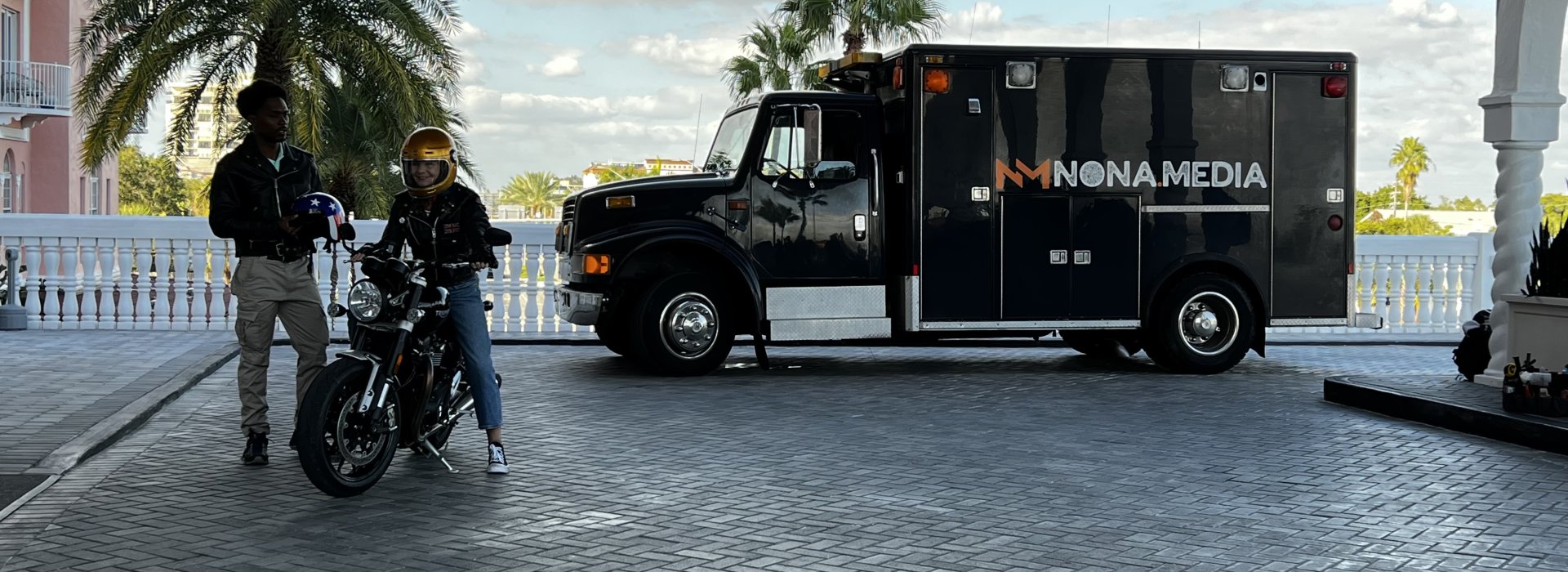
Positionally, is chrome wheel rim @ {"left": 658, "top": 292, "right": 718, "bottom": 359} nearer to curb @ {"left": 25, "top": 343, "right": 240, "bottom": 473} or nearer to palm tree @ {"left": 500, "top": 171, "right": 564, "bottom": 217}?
curb @ {"left": 25, "top": 343, "right": 240, "bottom": 473}

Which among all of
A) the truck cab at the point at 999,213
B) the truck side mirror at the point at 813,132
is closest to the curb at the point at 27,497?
the truck cab at the point at 999,213

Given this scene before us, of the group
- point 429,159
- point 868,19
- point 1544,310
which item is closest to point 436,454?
point 429,159

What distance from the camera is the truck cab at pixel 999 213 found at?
1274 centimetres

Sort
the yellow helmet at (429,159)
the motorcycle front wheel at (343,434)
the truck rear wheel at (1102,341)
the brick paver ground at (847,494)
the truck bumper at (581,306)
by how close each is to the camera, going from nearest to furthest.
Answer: the brick paver ground at (847,494), the motorcycle front wheel at (343,434), the yellow helmet at (429,159), the truck bumper at (581,306), the truck rear wheel at (1102,341)

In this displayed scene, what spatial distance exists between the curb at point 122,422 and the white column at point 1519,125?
906 centimetres

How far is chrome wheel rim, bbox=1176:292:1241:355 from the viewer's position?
13.6 meters

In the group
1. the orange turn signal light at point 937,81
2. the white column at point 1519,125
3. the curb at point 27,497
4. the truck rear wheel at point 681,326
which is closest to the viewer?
the curb at point 27,497

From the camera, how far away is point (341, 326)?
1689 cm

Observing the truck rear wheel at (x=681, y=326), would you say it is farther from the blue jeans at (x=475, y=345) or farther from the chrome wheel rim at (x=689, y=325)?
the blue jeans at (x=475, y=345)

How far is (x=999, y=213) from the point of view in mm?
13094

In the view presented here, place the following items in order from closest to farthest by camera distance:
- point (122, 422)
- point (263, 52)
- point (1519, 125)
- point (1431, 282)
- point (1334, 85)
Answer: point (122, 422)
point (1519, 125)
point (1334, 85)
point (1431, 282)
point (263, 52)

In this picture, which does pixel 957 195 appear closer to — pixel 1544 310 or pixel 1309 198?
pixel 1309 198

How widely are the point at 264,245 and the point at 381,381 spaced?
1120 mm

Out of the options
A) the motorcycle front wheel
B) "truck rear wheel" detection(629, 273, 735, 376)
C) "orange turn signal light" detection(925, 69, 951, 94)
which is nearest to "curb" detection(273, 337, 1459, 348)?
"truck rear wheel" detection(629, 273, 735, 376)
